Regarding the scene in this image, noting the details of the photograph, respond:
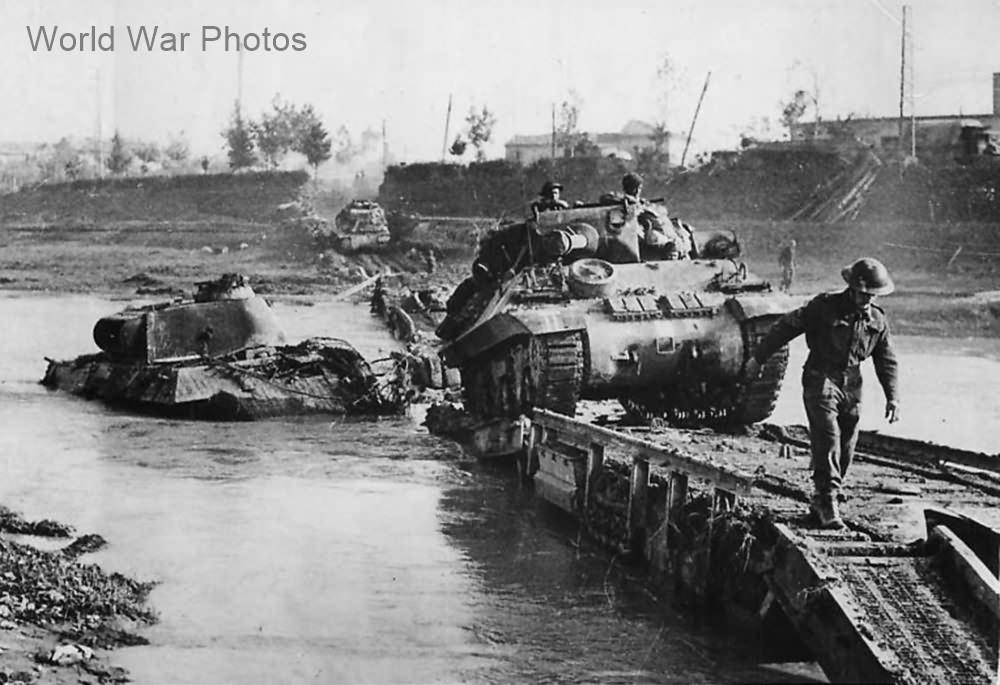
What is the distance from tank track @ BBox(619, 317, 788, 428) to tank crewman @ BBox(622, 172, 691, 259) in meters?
1.39

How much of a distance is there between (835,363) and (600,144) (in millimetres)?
25338

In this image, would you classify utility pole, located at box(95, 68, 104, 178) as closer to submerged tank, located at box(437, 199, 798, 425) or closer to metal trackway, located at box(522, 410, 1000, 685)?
submerged tank, located at box(437, 199, 798, 425)

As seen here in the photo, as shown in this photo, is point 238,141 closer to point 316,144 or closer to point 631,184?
point 316,144

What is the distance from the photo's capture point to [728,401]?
455 inches

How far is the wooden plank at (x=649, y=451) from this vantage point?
6.94 metres

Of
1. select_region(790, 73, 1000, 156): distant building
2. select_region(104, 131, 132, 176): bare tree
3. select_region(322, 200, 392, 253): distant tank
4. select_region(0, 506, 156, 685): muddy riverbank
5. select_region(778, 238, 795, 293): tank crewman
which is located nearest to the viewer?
select_region(0, 506, 156, 685): muddy riverbank

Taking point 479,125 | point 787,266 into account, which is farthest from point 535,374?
point 787,266

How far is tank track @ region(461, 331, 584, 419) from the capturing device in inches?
416

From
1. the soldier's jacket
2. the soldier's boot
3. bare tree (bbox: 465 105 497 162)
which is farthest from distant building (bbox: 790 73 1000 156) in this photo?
the soldier's boot

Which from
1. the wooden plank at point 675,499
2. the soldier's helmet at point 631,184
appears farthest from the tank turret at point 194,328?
the wooden plank at point 675,499

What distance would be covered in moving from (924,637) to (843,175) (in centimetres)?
2319

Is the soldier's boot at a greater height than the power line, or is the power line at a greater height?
the power line

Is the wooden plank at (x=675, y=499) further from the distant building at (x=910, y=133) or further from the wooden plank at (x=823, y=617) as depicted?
the distant building at (x=910, y=133)

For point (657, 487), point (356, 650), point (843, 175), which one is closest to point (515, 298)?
point (657, 487)
